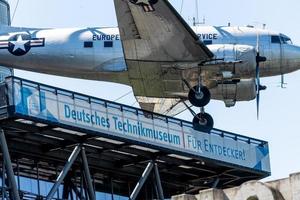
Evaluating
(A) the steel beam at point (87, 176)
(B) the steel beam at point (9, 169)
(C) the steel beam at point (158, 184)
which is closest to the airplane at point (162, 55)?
(C) the steel beam at point (158, 184)

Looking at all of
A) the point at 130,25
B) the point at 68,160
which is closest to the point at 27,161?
the point at 68,160

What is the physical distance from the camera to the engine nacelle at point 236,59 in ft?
244

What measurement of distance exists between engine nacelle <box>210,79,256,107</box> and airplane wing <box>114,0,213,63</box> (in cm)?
284

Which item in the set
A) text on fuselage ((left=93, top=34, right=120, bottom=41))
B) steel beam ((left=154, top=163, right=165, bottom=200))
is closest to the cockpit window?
text on fuselage ((left=93, top=34, right=120, bottom=41))

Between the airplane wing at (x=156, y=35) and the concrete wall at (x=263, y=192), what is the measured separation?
1472 centimetres

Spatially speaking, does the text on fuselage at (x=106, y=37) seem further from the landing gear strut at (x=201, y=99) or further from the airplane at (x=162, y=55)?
the landing gear strut at (x=201, y=99)

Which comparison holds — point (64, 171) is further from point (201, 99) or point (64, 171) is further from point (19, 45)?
point (19, 45)

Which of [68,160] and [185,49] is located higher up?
[185,49]

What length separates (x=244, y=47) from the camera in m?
74.9

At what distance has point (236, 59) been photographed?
7438cm

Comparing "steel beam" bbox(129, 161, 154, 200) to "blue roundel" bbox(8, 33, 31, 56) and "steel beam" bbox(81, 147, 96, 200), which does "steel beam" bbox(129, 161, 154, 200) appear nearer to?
"steel beam" bbox(81, 147, 96, 200)

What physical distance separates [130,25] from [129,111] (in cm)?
845

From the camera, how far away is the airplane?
7462 cm

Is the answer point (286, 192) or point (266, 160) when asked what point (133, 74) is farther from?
point (286, 192)
